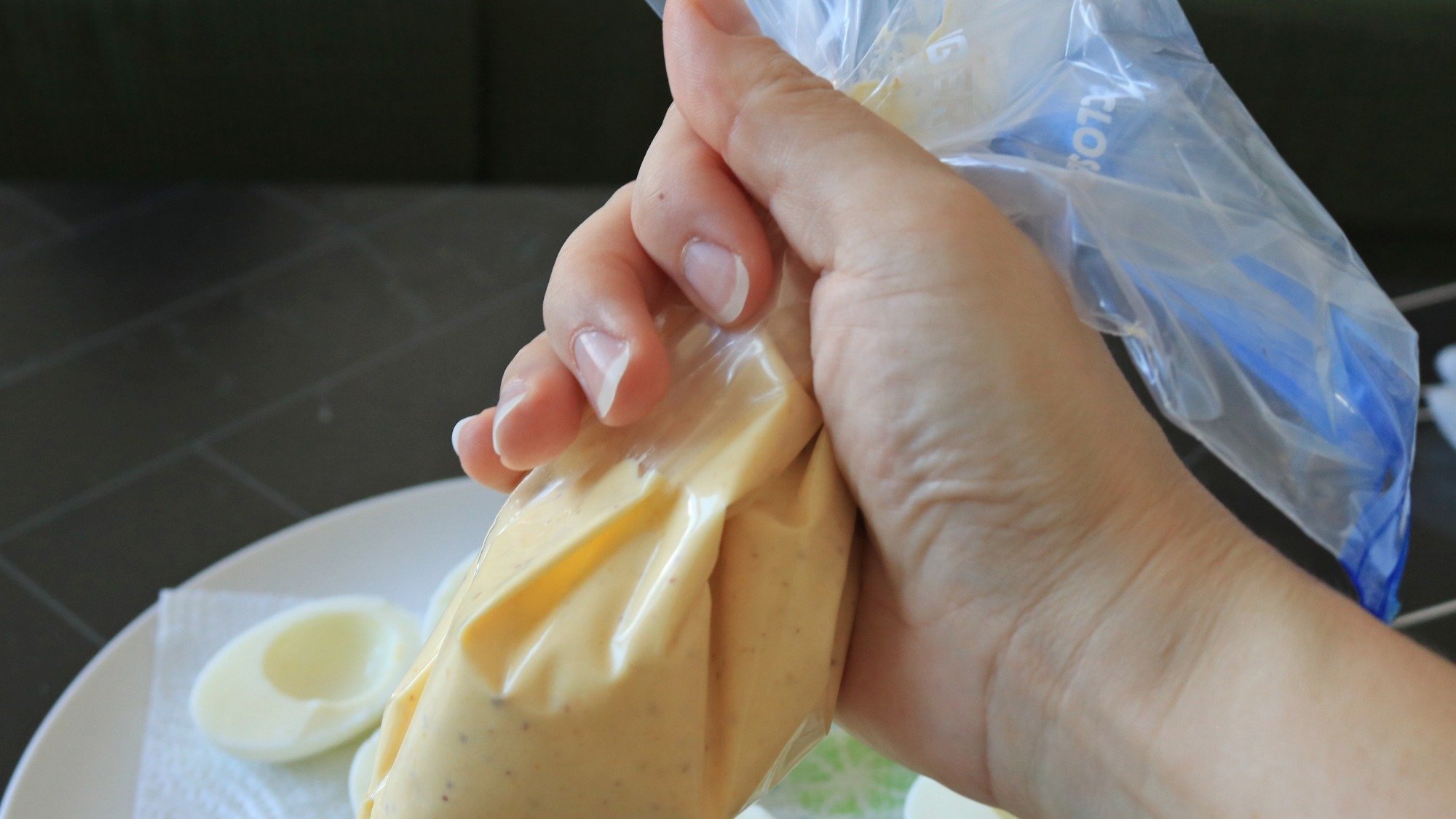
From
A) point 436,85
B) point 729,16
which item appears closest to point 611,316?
point 729,16

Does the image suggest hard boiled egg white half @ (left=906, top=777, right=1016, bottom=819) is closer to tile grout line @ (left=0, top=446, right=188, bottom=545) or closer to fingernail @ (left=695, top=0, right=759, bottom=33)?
fingernail @ (left=695, top=0, right=759, bottom=33)

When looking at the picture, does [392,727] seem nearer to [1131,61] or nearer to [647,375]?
[647,375]

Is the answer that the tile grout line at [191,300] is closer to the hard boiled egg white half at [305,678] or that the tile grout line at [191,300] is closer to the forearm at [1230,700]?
the hard boiled egg white half at [305,678]

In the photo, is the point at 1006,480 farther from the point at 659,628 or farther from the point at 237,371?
the point at 237,371

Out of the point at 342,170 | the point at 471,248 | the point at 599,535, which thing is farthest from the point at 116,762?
the point at 342,170

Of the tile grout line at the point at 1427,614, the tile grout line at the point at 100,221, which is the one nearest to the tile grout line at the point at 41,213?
the tile grout line at the point at 100,221
